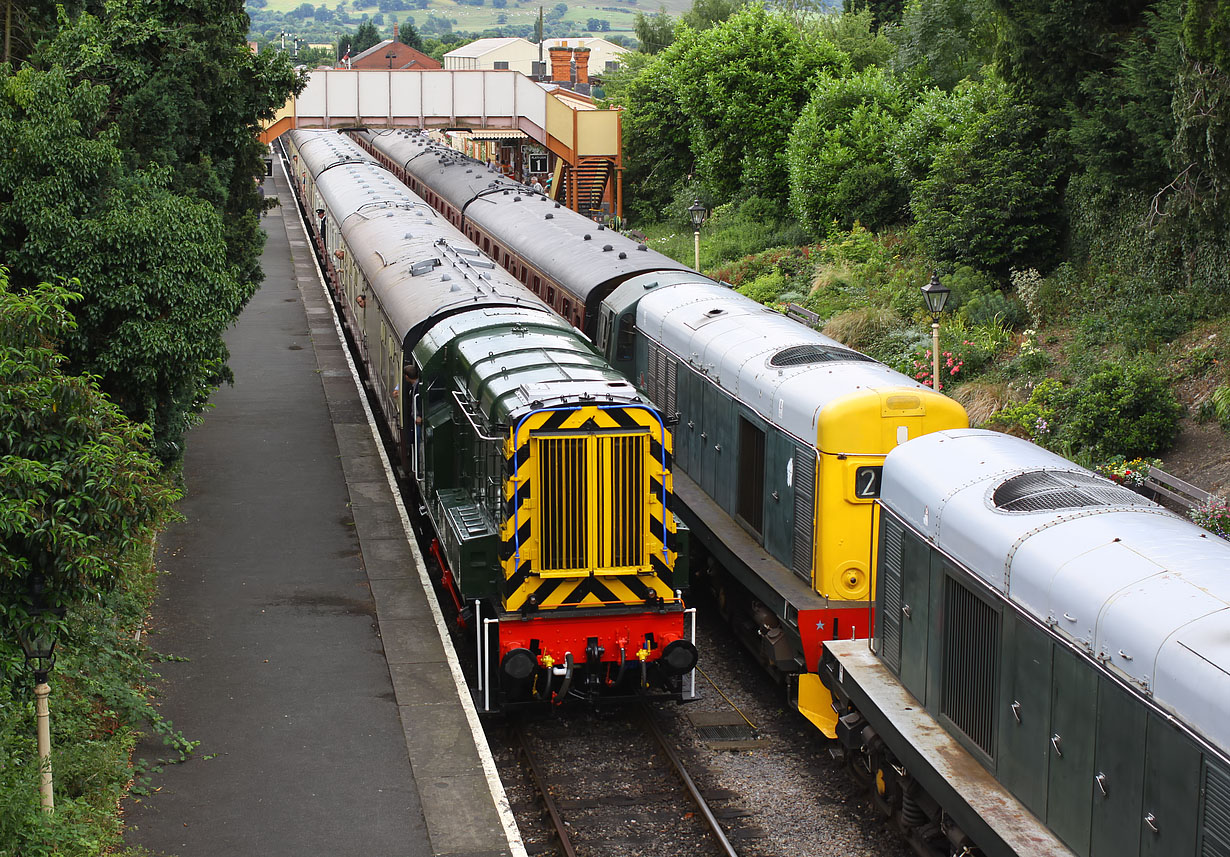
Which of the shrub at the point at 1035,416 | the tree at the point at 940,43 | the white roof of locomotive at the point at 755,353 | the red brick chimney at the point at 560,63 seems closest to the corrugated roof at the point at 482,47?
the red brick chimney at the point at 560,63

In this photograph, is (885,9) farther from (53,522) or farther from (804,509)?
(53,522)

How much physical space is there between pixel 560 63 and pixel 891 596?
274 feet

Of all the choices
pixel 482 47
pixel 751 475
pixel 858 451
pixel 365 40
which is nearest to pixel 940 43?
pixel 751 475

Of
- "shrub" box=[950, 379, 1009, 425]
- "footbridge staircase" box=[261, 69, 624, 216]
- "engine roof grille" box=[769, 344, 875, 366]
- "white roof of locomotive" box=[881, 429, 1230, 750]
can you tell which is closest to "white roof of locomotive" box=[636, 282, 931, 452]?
"engine roof grille" box=[769, 344, 875, 366]

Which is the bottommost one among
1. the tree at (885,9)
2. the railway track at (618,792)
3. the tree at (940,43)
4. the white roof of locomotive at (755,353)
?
the railway track at (618,792)

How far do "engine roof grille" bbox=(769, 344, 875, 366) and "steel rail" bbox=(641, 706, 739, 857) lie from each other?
13.0 ft

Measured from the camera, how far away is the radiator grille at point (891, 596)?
1051cm

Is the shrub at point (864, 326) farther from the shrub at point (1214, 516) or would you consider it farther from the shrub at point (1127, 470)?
the shrub at point (1214, 516)

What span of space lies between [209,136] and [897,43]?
36.9 metres

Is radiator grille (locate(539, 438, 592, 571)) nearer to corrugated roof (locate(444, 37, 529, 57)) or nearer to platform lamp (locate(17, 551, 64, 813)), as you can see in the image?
platform lamp (locate(17, 551, 64, 813))

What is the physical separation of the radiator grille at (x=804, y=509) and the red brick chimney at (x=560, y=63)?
3112 inches

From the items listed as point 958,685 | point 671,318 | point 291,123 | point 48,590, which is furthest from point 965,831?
point 291,123

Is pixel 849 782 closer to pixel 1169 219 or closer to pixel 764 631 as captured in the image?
pixel 764 631

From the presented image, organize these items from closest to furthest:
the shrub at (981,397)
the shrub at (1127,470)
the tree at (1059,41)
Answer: the shrub at (1127,470) → the shrub at (981,397) → the tree at (1059,41)
